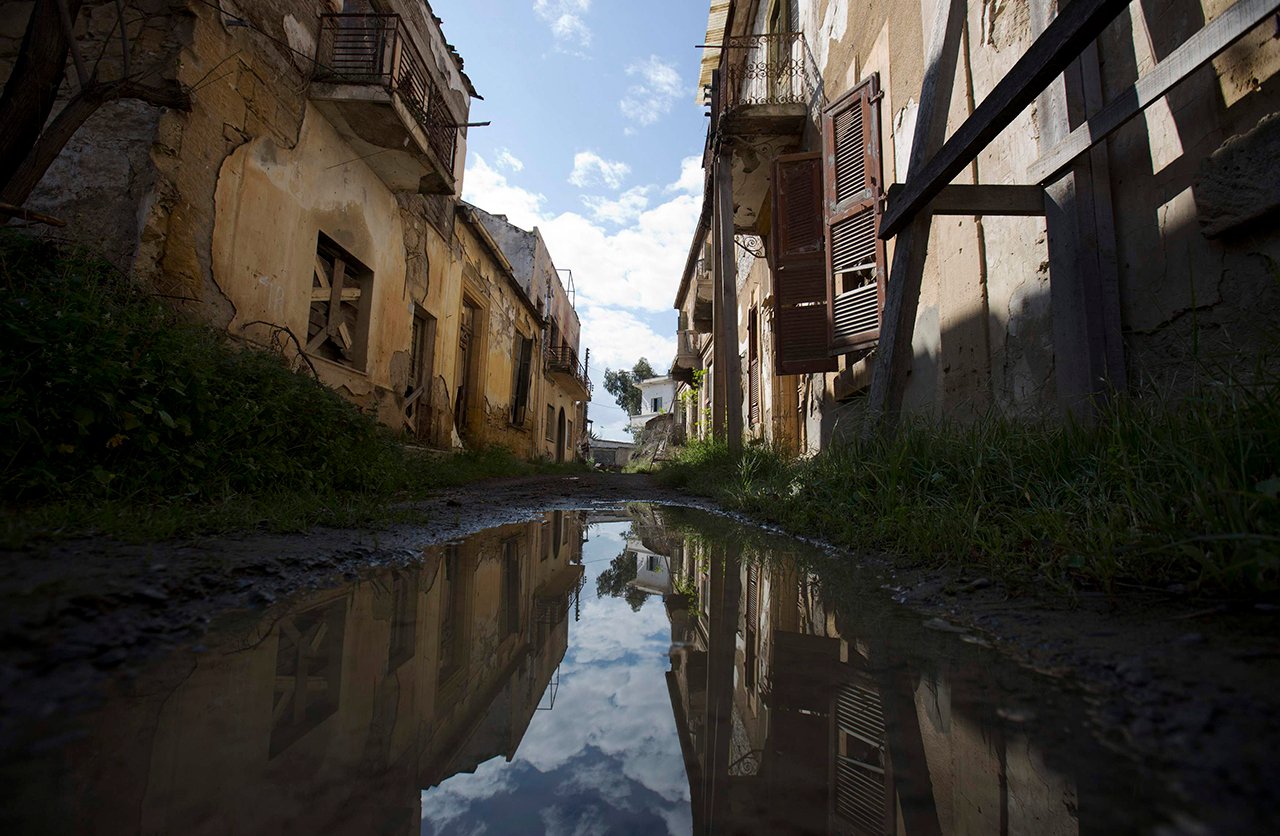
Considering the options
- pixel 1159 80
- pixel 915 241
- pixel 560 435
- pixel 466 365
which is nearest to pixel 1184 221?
pixel 1159 80

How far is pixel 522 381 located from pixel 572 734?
15.2 metres

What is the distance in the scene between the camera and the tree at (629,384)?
48594 millimetres

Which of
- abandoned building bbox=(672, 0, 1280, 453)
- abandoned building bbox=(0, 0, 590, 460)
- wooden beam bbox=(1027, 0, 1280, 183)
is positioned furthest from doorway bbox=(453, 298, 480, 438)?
wooden beam bbox=(1027, 0, 1280, 183)

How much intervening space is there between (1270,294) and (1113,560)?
1.59 meters

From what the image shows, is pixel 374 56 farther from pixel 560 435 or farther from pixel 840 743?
pixel 560 435

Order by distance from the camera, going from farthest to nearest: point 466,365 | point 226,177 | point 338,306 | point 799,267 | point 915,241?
point 466,365
point 338,306
point 799,267
point 226,177
point 915,241

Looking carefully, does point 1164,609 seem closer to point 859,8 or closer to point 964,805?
point 964,805

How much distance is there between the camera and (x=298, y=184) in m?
5.61

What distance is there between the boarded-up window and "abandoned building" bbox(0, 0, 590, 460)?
5.05 m

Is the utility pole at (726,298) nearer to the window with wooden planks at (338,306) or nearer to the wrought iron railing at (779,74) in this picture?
the wrought iron railing at (779,74)

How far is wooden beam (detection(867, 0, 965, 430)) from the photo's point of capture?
335 cm

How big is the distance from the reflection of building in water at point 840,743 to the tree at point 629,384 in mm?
46033

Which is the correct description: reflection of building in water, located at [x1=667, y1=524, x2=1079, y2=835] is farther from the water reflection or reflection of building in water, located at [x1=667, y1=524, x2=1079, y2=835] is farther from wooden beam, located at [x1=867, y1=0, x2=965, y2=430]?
→ wooden beam, located at [x1=867, y1=0, x2=965, y2=430]

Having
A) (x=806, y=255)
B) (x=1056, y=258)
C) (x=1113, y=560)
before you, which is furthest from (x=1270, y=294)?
(x=806, y=255)
